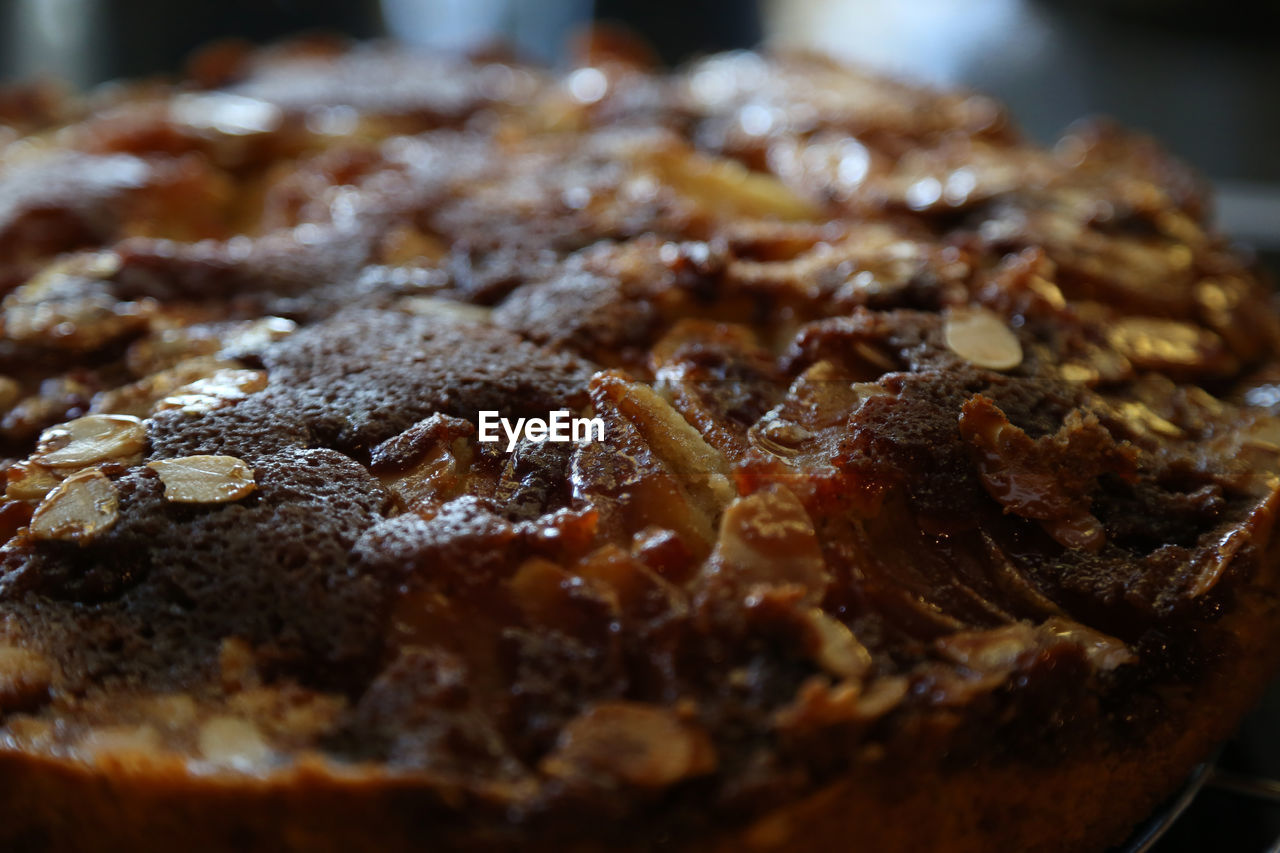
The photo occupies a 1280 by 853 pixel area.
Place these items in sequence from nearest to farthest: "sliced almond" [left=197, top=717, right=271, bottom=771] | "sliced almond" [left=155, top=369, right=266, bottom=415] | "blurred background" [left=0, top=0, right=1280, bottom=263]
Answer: "sliced almond" [left=197, top=717, right=271, bottom=771] → "sliced almond" [left=155, top=369, right=266, bottom=415] → "blurred background" [left=0, top=0, right=1280, bottom=263]

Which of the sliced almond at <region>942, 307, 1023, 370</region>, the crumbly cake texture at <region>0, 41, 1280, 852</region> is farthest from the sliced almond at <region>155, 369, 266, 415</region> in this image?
the sliced almond at <region>942, 307, 1023, 370</region>

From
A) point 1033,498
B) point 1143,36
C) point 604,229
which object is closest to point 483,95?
point 604,229

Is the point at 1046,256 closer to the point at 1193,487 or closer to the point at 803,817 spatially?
the point at 1193,487

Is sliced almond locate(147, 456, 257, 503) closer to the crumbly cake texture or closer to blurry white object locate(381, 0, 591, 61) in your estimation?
the crumbly cake texture

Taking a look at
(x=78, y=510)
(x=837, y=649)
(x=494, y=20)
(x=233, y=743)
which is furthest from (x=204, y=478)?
(x=494, y=20)

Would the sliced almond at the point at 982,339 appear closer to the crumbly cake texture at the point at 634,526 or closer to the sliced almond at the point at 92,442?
the crumbly cake texture at the point at 634,526

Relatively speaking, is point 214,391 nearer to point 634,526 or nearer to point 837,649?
point 634,526

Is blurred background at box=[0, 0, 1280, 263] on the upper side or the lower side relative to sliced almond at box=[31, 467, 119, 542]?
upper
